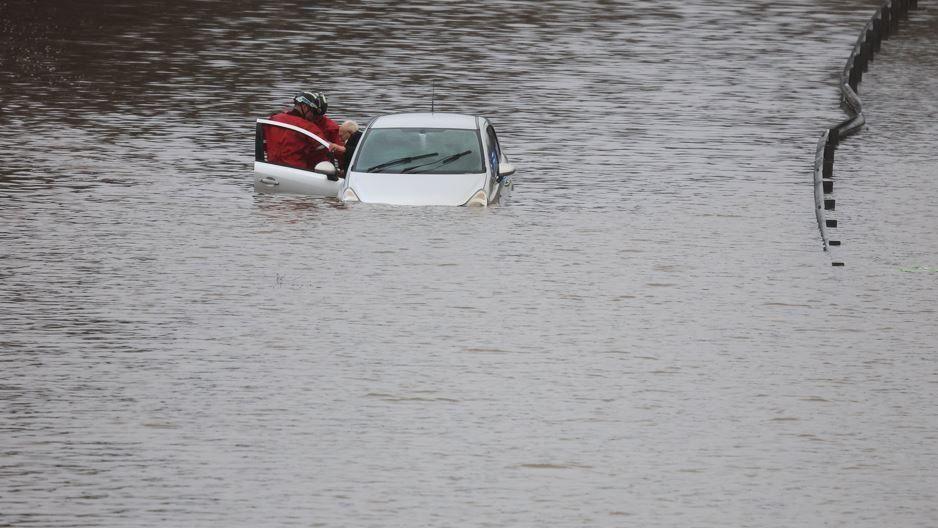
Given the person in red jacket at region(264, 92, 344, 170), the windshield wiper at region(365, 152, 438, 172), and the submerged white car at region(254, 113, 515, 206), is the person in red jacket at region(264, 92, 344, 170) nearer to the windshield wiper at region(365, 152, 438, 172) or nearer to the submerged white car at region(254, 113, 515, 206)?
the submerged white car at region(254, 113, 515, 206)

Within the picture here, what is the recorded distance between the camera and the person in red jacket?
22953 mm

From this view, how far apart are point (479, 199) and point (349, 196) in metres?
1.45

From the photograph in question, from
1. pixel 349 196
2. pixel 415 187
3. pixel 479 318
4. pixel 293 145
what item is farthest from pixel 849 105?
pixel 479 318

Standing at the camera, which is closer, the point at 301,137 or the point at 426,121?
the point at 426,121

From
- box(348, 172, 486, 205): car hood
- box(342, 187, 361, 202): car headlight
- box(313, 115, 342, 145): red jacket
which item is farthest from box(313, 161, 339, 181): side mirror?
box(313, 115, 342, 145): red jacket

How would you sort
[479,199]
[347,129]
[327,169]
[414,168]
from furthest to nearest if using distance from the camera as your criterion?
[347,129] → [327,169] → [414,168] → [479,199]

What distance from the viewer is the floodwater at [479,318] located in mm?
10500

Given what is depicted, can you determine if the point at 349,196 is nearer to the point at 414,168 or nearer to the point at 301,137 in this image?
the point at 414,168

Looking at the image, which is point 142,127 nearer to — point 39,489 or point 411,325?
point 411,325

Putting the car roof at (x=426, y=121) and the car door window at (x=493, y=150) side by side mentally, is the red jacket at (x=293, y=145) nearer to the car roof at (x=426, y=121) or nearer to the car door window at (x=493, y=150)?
the car roof at (x=426, y=121)

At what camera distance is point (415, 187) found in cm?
2153

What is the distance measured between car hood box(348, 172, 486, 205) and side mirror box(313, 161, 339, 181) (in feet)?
1.57

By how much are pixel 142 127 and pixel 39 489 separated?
20.0 meters

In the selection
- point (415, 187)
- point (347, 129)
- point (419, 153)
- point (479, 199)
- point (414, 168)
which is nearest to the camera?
point (415, 187)
